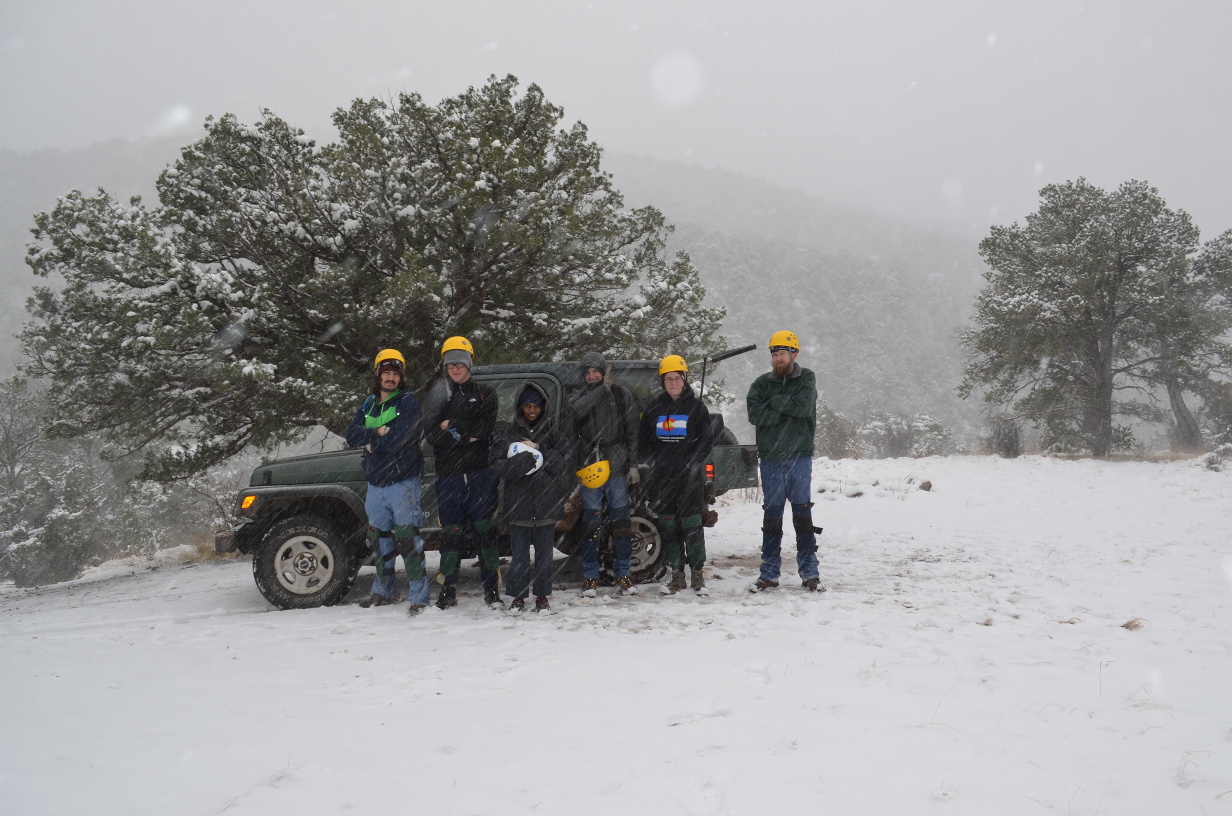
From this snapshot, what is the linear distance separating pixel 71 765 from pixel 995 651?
14.3ft

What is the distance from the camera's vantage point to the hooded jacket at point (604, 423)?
5121mm

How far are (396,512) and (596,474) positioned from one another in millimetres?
1561

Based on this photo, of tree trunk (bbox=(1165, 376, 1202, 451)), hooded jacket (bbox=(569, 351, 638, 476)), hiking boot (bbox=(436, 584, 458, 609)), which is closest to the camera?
hiking boot (bbox=(436, 584, 458, 609))

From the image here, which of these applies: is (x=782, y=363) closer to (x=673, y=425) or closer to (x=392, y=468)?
(x=673, y=425)

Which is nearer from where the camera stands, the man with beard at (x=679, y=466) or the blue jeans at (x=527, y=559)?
the blue jeans at (x=527, y=559)

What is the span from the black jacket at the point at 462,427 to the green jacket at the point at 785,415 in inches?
84.8

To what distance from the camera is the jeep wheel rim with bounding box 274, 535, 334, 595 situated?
523cm

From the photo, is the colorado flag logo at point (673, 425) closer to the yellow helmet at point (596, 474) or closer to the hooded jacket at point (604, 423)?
the hooded jacket at point (604, 423)

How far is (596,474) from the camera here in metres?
5.08

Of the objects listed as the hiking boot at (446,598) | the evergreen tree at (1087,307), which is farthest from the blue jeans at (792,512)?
the evergreen tree at (1087,307)

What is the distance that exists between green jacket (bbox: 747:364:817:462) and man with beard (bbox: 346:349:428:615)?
2.76 metres

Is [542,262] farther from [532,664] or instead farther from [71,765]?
[71,765]

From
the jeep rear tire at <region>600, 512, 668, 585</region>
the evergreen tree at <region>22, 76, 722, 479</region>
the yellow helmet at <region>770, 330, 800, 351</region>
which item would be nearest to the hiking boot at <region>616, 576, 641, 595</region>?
the jeep rear tire at <region>600, 512, 668, 585</region>

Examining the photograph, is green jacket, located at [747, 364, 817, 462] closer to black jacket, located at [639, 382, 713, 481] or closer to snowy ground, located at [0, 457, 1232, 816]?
black jacket, located at [639, 382, 713, 481]
